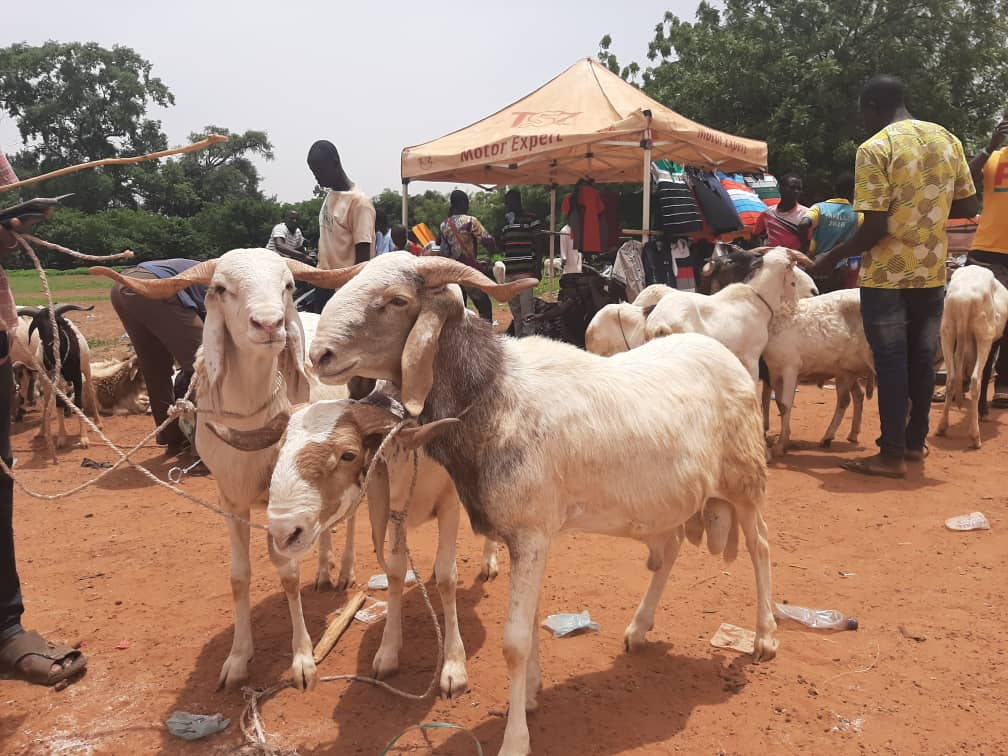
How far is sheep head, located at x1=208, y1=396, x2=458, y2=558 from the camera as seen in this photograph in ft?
7.88

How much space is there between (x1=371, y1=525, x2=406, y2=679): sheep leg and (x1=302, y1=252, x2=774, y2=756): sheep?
704mm

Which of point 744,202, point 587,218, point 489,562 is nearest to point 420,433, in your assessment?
point 489,562

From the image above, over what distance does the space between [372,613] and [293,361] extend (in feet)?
5.16

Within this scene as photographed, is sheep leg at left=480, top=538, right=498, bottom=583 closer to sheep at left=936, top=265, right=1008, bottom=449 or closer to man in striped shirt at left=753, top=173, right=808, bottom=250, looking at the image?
sheep at left=936, top=265, right=1008, bottom=449

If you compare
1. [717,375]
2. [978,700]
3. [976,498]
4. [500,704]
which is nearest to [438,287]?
[717,375]

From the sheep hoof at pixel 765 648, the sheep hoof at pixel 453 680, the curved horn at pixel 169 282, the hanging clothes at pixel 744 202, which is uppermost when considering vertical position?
the hanging clothes at pixel 744 202

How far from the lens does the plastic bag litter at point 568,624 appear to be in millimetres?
3793

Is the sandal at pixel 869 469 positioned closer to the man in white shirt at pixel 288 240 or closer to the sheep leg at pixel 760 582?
the sheep leg at pixel 760 582

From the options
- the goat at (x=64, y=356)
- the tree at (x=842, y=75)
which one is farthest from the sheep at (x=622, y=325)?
the tree at (x=842, y=75)

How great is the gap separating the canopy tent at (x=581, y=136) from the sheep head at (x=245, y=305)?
20.6 feet

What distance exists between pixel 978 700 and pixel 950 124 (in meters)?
23.6

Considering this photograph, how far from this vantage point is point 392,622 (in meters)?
3.49

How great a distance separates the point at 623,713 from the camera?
3125 millimetres

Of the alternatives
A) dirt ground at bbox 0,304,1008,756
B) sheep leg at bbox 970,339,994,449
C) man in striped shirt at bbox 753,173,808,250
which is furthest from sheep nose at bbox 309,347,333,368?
man in striped shirt at bbox 753,173,808,250
